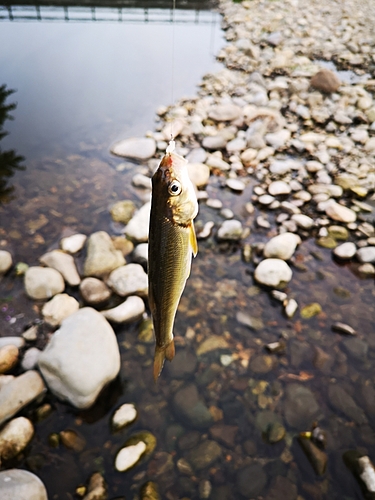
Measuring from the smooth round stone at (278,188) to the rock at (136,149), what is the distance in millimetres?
2502

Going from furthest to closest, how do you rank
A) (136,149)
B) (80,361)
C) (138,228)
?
(136,149) < (138,228) < (80,361)

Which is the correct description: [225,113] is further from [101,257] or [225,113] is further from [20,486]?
[20,486]

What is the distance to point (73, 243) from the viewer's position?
5793 mm

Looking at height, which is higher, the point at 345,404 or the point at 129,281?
the point at 129,281

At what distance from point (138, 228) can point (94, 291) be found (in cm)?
130

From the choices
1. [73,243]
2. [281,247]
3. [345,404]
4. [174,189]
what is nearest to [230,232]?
[281,247]

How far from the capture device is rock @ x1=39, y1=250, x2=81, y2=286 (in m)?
5.24

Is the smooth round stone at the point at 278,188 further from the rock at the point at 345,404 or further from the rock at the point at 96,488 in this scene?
the rock at the point at 96,488

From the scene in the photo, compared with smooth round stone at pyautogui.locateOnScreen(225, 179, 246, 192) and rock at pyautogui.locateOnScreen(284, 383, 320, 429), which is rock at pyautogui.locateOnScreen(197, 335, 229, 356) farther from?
smooth round stone at pyautogui.locateOnScreen(225, 179, 246, 192)

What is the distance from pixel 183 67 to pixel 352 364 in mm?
10383

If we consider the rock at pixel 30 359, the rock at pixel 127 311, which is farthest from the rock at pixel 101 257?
the rock at pixel 30 359

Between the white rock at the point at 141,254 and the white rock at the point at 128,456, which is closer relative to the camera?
the white rock at the point at 128,456

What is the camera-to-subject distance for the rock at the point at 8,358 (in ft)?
13.6

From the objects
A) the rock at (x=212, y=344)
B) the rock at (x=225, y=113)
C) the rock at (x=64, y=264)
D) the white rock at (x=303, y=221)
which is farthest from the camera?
the rock at (x=225, y=113)
